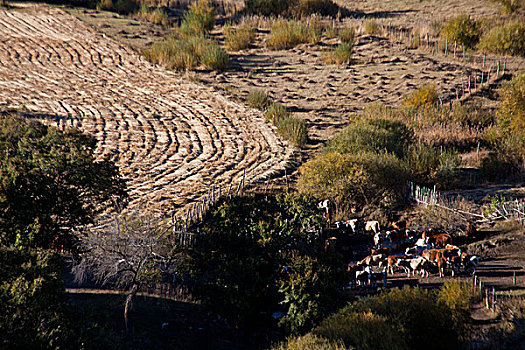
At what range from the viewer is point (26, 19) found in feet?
100

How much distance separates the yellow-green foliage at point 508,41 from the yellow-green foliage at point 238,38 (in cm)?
1264

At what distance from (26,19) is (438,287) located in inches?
1150

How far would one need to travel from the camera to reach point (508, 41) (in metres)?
25.6

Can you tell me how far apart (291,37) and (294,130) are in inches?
435

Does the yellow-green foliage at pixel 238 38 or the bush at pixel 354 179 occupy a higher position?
the yellow-green foliage at pixel 238 38

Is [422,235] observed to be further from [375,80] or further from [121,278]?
[375,80]

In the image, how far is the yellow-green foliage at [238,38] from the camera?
28.6 metres

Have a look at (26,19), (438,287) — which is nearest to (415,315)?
(438,287)

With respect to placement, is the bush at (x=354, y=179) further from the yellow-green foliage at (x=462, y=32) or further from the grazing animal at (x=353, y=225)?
the yellow-green foliage at (x=462, y=32)

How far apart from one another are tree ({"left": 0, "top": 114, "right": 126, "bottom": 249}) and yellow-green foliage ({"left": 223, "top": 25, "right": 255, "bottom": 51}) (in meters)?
18.6

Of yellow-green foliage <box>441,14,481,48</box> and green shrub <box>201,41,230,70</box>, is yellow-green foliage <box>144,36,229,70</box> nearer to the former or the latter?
green shrub <box>201,41,230,70</box>

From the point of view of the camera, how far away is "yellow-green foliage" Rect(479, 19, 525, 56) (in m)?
25.6

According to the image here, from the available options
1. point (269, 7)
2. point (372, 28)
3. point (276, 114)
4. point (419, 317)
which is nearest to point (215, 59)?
point (276, 114)

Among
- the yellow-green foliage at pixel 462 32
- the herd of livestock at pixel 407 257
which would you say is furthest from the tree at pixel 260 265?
the yellow-green foliage at pixel 462 32
